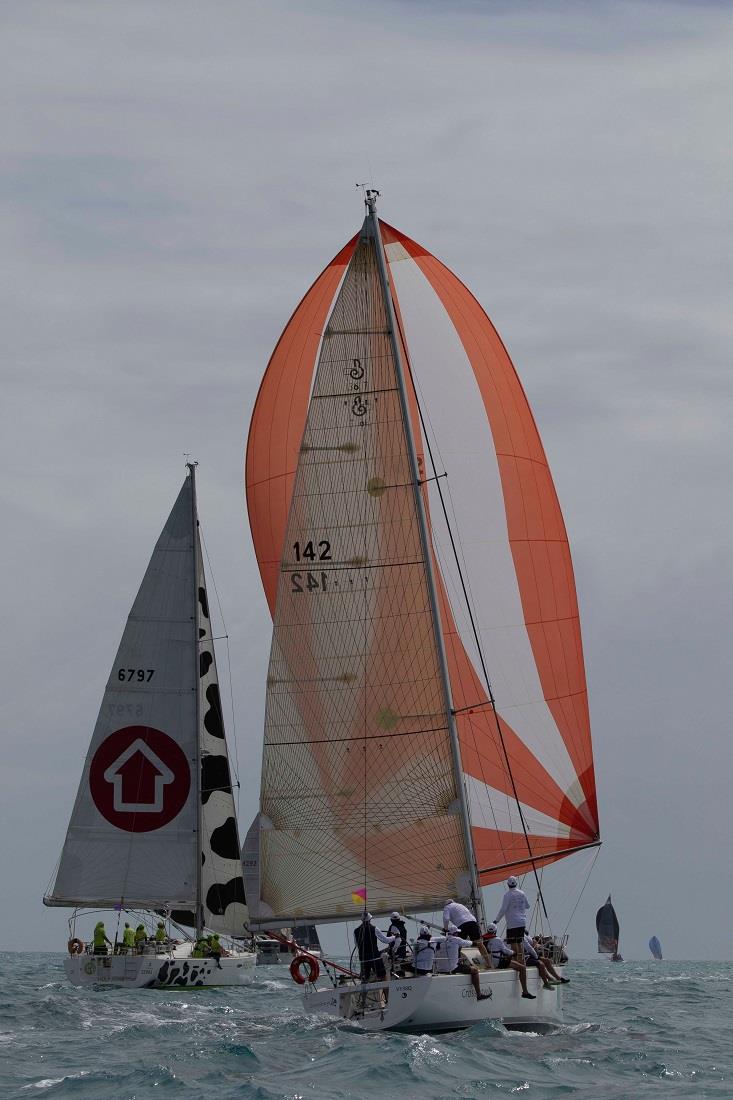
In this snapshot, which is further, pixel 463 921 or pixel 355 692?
pixel 355 692

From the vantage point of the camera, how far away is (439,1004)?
19781 millimetres

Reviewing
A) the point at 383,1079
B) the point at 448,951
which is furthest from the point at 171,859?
the point at 383,1079

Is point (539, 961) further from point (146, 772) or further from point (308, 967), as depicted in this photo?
point (146, 772)

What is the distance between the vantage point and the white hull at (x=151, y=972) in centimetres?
3253

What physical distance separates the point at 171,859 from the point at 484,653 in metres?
12.4

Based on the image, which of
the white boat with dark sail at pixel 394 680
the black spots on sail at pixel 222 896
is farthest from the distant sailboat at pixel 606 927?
the white boat with dark sail at pixel 394 680

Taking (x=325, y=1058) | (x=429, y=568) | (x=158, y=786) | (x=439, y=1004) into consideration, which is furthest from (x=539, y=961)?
→ (x=158, y=786)

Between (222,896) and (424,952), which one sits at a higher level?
(222,896)

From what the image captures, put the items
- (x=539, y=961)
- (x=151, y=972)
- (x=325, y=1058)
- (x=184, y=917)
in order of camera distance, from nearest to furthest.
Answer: (x=325, y=1058) < (x=539, y=961) < (x=151, y=972) < (x=184, y=917)

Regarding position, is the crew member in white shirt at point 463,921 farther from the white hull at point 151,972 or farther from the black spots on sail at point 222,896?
the black spots on sail at point 222,896

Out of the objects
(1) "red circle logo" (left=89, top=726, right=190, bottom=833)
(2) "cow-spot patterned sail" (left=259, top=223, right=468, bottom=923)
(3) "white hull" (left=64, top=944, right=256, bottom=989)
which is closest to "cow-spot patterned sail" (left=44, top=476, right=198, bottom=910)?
(1) "red circle logo" (left=89, top=726, right=190, bottom=833)

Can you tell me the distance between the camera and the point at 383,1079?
1750cm

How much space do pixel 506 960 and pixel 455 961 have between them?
0.94 meters

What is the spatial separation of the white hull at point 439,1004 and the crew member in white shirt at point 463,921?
34.1 inches
